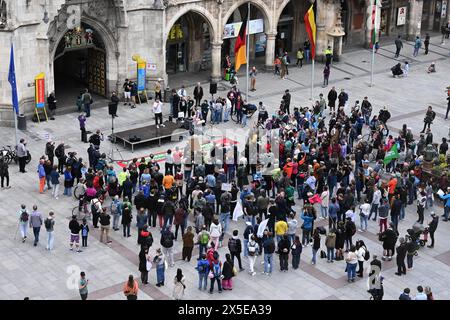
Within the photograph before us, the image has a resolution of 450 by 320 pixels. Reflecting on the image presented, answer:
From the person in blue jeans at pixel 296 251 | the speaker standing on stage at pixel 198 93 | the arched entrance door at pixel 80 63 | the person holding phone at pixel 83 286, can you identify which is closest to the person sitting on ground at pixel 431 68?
the speaker standing on stage at pixel 198 93

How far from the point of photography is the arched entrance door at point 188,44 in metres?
62.2

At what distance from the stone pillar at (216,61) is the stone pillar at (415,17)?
1852 centimetres

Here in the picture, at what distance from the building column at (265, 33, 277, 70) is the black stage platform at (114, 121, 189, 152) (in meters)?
14.4

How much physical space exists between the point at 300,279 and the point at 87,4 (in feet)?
81.1

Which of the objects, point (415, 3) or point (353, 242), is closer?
point (353, 242)

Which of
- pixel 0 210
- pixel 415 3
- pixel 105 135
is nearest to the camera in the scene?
pixel 0 210

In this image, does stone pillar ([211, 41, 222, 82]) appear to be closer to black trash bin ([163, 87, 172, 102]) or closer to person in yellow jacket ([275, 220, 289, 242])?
black trash bin ([163, 87, 172, 102])

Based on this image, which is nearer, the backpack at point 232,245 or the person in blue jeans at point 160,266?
the person in blue jeans at point 160,266

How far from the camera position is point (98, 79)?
57.8 m

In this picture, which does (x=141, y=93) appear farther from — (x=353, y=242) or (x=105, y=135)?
(x=353, y=242)

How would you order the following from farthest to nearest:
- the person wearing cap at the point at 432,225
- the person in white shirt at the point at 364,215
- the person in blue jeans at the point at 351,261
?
the person in white shirt at the point at 364,215
the person wearing cap at the point at 432,225
the person in blue jeans at the point at 351,261

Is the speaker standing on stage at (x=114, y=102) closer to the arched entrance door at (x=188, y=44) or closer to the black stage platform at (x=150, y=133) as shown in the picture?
the black stage platform at (x=150, y=133)

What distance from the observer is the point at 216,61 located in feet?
199

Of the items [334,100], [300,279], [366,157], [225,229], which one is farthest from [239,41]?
[300,279]
